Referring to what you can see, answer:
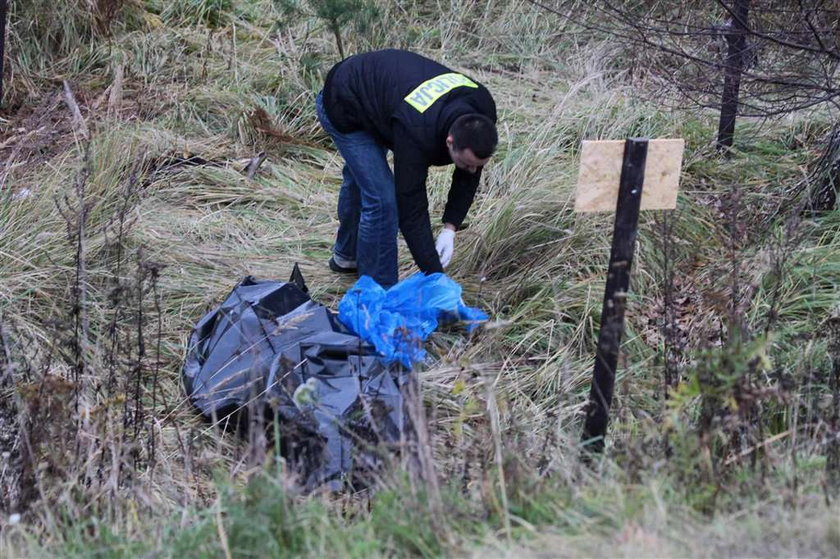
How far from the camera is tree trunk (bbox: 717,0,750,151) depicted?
4715mm

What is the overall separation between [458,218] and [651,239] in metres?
0.90

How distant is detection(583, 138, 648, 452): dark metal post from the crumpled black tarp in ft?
2.31

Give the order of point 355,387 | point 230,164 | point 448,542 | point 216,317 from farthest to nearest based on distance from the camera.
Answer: point 230,164, point 216,317, point 355,387, point 448,542

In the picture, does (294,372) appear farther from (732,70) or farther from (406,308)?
(732,70)

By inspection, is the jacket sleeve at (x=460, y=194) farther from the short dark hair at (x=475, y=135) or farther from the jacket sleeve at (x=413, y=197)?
the short dark hair at (x=475, y=135)

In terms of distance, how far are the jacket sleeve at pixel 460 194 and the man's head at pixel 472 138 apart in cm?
43

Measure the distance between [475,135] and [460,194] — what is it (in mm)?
635

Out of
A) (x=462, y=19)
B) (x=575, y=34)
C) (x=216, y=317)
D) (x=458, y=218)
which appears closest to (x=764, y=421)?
(x=458, y=218)

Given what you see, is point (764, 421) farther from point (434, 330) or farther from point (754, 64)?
point (754, 64)

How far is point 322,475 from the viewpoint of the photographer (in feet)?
10.9

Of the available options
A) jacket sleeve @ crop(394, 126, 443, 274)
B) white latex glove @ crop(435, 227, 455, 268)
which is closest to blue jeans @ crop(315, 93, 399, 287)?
white latex glove @ crop(435, 227, 455, 268)

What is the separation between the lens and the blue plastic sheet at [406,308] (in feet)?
13.5

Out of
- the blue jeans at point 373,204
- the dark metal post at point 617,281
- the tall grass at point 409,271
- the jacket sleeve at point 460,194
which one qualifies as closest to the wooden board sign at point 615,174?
the dark metal post at point 617,281

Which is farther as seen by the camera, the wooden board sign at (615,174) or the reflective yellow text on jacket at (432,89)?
the reflective yellow text on jacket at (432,89)
